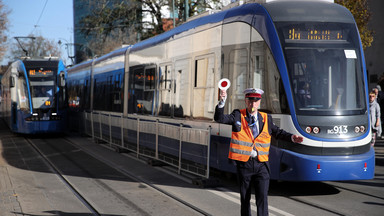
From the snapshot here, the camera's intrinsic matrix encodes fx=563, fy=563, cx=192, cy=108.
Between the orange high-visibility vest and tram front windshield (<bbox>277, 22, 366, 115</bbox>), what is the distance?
9.94ft

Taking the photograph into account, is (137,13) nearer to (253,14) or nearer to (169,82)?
(169,82)

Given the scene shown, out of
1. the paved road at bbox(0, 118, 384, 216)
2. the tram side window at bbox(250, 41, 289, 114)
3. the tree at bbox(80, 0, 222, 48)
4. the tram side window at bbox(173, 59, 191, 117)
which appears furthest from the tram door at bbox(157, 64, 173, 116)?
the tree at bbox(80, 0, 222, 48)

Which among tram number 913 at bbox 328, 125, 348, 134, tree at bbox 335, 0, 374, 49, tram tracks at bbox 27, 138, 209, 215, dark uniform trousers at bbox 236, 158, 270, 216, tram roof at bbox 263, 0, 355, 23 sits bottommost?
tram tracks at bbox 27, 138, 209, 215

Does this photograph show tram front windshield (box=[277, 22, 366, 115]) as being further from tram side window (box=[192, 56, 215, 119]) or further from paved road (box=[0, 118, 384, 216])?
tram side window (box=[192, 56, 215, 119])

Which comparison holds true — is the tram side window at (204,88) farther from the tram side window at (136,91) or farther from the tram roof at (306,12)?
the tram side window at (136,91)

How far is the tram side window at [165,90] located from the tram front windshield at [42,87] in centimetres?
1060

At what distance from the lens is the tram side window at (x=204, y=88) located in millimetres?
11133

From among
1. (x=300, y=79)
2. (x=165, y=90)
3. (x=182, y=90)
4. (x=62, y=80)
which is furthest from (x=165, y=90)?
(x=62, y=80)

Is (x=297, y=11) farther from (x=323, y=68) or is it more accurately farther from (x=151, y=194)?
(x=151, y=194)

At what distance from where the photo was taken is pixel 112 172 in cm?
1280

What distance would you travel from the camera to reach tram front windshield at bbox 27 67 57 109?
23297 mm

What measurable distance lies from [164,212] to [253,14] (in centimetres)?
394

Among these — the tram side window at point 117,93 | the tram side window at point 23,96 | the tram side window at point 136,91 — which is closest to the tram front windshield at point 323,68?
the tram side window at point 136,91

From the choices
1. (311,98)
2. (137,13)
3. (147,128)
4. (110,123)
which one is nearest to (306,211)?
(311,98)
